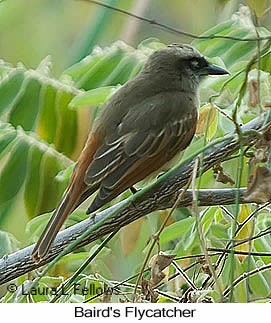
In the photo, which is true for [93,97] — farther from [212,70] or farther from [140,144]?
[212,70]

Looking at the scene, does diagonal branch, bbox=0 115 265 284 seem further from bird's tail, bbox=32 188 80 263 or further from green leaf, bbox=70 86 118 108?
green leaf, bbox=70 86 118 108

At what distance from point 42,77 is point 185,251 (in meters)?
0.70

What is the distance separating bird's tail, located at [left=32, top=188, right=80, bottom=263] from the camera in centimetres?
137

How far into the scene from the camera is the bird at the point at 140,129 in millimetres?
1640

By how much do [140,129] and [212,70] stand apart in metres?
0.31

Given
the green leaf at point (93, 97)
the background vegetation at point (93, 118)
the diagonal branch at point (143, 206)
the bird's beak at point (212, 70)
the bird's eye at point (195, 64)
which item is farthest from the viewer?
the bird's eye at point (195, 64)

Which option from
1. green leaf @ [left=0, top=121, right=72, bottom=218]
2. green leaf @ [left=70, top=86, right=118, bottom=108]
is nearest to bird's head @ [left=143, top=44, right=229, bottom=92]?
green leaf @ [left=70, top=86, right=118, bottom=108]

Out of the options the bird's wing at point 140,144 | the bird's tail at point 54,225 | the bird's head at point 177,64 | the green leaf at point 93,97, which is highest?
the bird's head at point 177,64

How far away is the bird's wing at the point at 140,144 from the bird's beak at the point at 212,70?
115 mm

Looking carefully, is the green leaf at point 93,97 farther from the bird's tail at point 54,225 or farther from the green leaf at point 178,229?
the green leaf at point 178,229

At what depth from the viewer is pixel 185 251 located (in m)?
1.58

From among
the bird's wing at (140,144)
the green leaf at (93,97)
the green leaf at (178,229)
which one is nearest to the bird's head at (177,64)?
the bird's wing at (140,144)
